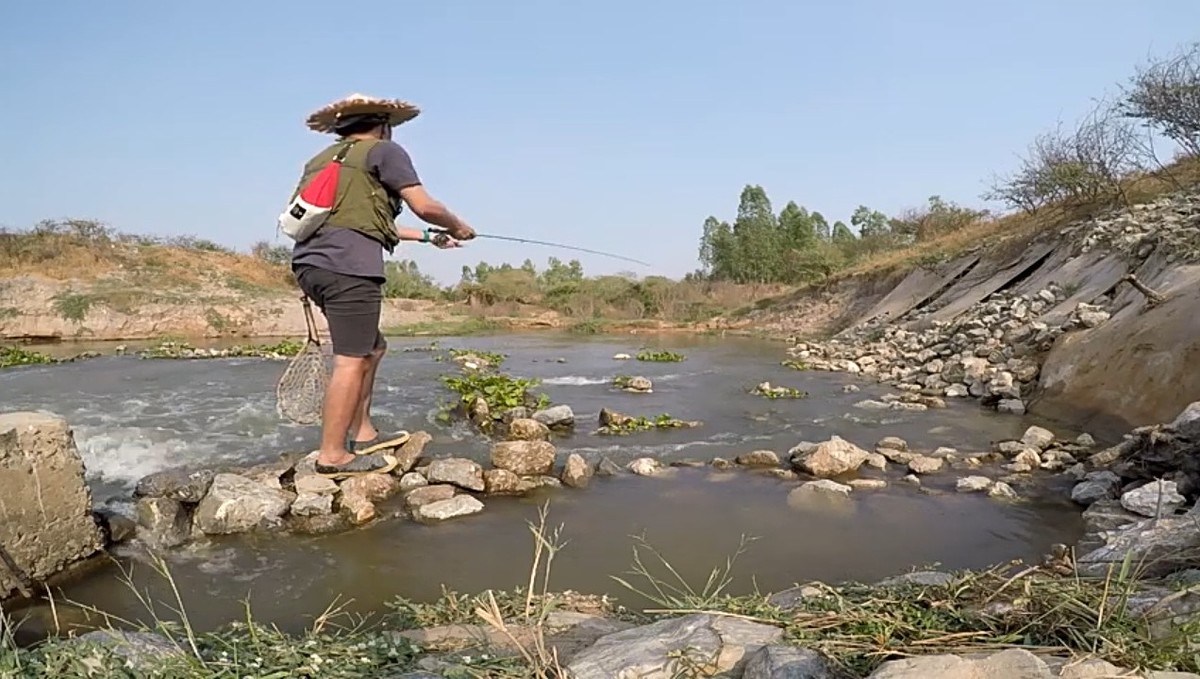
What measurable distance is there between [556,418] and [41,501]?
4417 millimetres

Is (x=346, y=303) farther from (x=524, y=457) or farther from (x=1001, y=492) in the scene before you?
(x=1001, y=492)

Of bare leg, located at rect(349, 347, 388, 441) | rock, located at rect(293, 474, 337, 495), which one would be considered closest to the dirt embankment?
bare leg, located at rect(349, 347, 388, 441)

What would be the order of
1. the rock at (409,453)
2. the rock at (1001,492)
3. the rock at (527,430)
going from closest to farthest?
the rock at (1001,492) < the rock at (409,453) < the rock at (527,430)

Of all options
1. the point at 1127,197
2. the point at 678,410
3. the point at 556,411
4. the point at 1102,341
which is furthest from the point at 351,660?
the point at 1127,197

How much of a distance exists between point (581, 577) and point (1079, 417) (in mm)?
5918

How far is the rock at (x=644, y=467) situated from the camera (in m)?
5.47

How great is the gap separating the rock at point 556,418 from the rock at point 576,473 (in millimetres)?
1878

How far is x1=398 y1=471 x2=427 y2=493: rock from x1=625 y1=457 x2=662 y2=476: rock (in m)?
1.55

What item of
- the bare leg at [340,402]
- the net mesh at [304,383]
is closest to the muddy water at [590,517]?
the bare leg at [340,402]

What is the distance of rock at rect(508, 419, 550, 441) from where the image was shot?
263 inches

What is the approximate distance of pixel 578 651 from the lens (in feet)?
6.88

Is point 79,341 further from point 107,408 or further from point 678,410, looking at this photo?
point 678,410

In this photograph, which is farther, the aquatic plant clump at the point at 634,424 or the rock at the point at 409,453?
the aquatic plant clump at the point at 634,424

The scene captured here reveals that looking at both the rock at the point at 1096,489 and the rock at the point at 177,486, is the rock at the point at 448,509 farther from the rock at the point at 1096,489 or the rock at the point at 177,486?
the rock at the point at 1096,489
